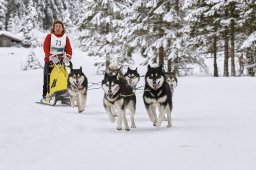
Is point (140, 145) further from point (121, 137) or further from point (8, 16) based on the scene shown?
point (8, 16)

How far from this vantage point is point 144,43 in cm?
2327

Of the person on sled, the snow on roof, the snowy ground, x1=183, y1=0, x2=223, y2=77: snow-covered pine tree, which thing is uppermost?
the snow on roof

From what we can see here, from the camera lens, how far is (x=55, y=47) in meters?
10.3

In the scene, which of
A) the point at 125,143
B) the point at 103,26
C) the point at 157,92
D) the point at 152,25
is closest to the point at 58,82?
the point at 157,92

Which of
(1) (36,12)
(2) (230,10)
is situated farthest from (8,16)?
(2) (230,10)

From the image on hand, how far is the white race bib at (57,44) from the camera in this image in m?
10.2

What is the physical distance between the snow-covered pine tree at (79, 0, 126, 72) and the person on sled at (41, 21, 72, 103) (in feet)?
53.7

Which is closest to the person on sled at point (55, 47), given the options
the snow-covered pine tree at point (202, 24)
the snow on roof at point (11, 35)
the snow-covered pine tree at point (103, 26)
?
the snow-covered pine tree at point (202, 24)

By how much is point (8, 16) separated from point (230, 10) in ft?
206

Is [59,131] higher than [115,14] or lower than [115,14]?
lower

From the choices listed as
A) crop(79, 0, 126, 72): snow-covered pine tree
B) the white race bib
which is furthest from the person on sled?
crop(79, 0, 126, 72): snow-covered pine tree

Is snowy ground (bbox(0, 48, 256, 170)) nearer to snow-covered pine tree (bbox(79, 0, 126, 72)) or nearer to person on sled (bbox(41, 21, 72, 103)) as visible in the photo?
person on sled (bbox(41, 21, 72, 103))

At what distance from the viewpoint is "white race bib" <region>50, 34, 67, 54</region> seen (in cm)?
1020

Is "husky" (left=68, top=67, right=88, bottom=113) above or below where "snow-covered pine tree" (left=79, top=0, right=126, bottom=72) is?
below
